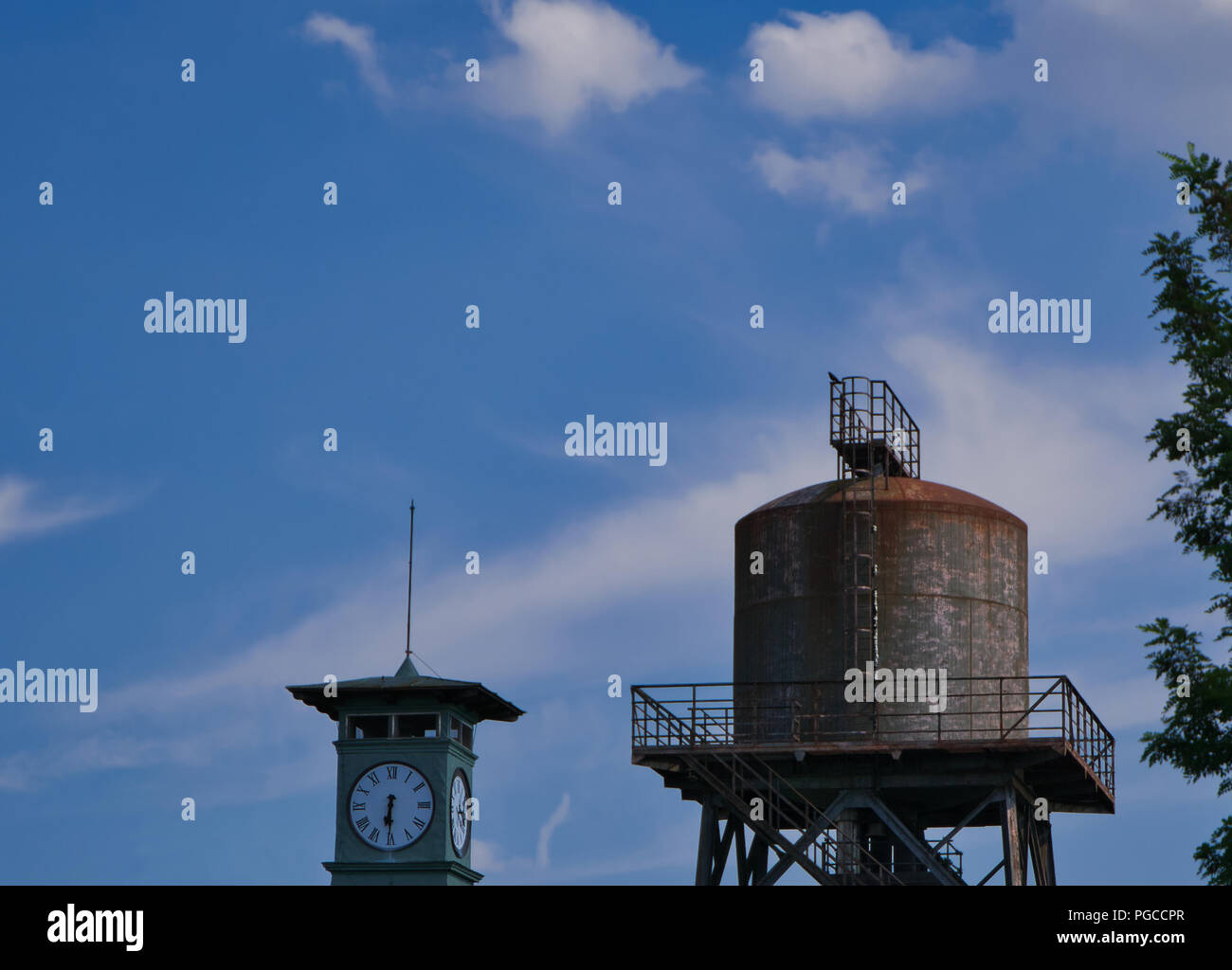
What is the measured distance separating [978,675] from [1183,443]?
14.5 m

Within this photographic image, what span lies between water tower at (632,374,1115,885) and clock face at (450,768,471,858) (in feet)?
11.6

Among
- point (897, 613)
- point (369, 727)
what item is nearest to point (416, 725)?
point (369, 727)

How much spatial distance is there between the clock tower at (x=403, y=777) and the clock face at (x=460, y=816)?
2cm

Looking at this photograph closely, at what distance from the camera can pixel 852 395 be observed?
41781 millimetres

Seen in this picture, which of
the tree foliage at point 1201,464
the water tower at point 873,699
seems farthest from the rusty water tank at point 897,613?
the tree foliage at point 1201,464

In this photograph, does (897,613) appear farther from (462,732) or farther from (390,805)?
(390,805)

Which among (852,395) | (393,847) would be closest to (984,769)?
(852,395)

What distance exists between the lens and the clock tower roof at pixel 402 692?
3697cm

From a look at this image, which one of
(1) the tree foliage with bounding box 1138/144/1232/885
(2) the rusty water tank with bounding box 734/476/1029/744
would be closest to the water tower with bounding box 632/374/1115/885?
(2) the rusty water tank with bounding box 734/476/1029/744

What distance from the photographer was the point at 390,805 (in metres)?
36.5
